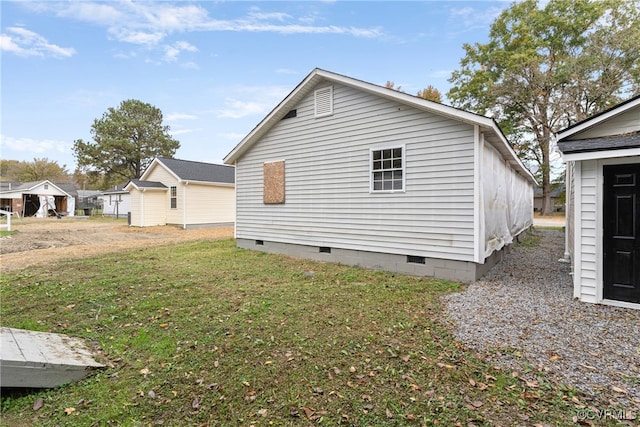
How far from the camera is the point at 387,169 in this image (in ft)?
24.1

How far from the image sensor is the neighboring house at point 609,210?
15.0 ft

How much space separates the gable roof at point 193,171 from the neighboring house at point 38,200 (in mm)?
17614

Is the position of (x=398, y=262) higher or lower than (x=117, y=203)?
lower

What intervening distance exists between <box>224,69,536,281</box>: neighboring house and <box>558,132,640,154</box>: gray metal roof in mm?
1411

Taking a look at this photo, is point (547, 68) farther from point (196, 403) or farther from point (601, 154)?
point (196, 403)

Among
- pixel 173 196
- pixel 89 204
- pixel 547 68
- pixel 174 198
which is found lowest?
pixel 89 204

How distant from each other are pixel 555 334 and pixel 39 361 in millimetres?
5622

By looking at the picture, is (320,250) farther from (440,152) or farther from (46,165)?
(46,165)

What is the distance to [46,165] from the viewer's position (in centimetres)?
5147

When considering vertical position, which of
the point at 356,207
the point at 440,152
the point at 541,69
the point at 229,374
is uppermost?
the point at 541,69

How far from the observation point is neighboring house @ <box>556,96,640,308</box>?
15.0ft

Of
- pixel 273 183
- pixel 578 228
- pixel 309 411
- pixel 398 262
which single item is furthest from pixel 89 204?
pixel 578 228

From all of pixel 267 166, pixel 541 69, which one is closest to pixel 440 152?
Answer: pixel 267 166

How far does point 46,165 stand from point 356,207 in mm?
64686
